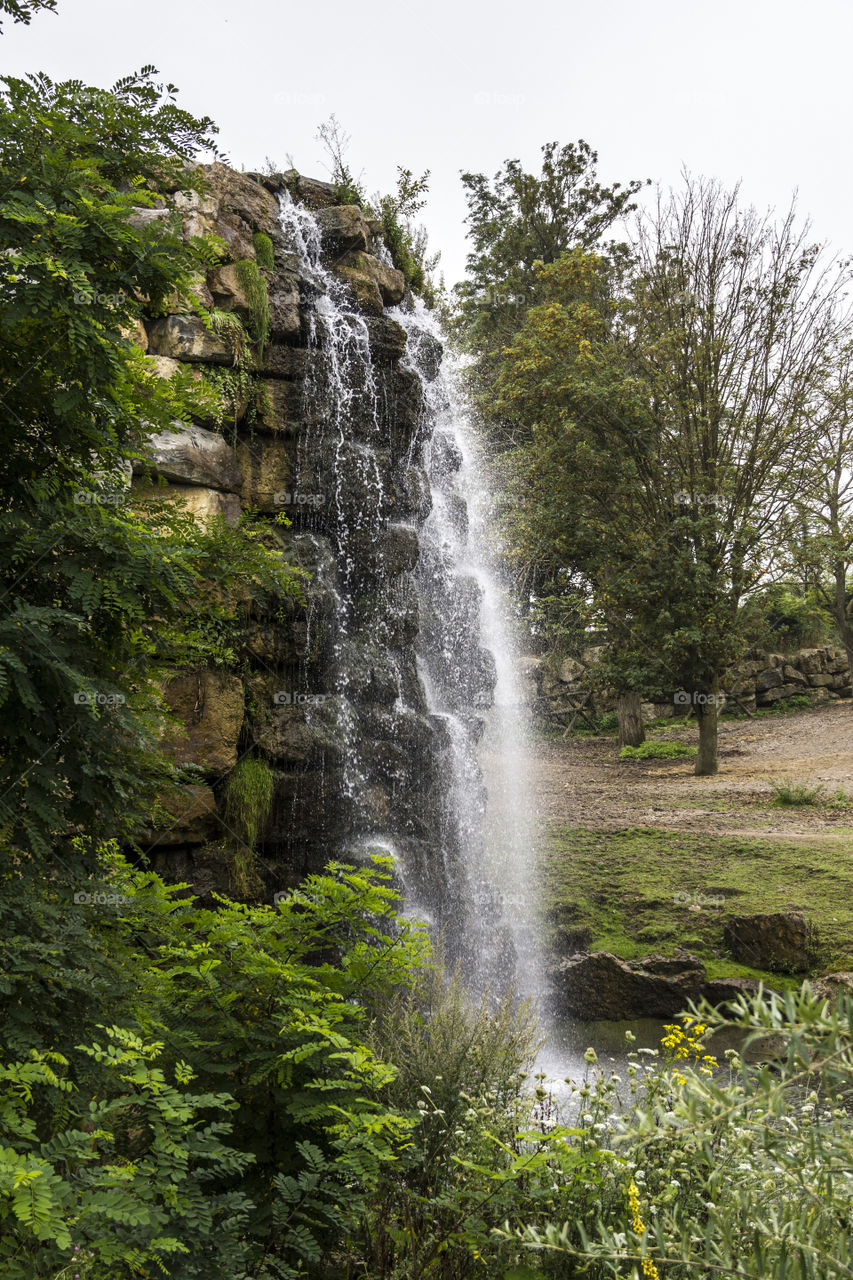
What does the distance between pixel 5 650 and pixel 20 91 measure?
1712mm

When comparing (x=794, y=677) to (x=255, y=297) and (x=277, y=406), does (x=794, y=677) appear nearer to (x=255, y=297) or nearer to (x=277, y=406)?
(x=277, y=406)

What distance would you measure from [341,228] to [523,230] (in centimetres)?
1371

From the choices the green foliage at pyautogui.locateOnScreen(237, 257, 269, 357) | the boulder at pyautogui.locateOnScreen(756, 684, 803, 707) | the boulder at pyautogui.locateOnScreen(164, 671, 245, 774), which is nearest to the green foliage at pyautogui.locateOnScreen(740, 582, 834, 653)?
the boulder at pyautogui.locateOnScreen(756, 684, 803, 707)

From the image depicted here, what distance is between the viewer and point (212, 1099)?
1.98 m

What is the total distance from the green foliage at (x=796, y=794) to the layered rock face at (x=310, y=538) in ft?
18.8

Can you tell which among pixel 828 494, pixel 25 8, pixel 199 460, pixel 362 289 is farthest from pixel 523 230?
pixel 25 8

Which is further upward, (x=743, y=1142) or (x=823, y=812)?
(x=743, y=1142)

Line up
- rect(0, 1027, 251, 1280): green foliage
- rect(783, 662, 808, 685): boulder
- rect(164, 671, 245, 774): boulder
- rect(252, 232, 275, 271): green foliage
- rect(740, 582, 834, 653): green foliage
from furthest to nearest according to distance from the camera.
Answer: rect(783, 662, 808, 685): boulder → rect(740, 582, 834, 653): green foliage → rect(252, 232, 275, 271): green foliage → rect(164, 671, 245, 774): boulder → rect(0, 1027, 251, 1280): green foliage

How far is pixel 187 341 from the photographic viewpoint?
7516 millimetres

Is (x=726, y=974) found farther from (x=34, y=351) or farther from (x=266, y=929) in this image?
(x=34, y=351)

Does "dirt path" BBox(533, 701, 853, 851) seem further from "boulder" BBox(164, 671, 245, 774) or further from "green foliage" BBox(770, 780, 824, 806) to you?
"boulder" BBox(164, 671, 245, 774)

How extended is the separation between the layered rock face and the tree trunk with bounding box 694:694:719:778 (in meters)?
6.63

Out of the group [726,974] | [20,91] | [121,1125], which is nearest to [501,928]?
[726,974]

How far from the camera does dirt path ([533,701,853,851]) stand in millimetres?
10492
